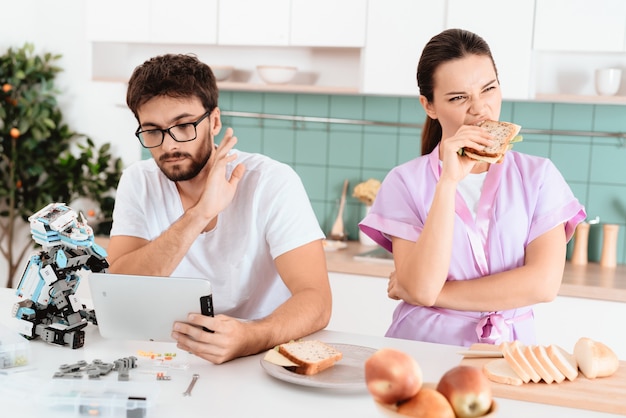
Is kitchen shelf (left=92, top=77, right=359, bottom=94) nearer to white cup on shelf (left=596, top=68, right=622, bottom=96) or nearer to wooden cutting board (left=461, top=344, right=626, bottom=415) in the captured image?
white cup on shelf (left=596, top=68, right=622, bottom=96)

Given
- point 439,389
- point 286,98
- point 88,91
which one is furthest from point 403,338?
point 88,91

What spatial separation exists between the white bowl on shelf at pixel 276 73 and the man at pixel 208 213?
1521 millimetres

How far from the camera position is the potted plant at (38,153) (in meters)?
4.03

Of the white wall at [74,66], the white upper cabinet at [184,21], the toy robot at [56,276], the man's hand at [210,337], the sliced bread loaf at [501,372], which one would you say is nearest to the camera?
the sliced bread loaf at [501,372]

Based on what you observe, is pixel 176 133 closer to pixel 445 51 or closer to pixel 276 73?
pixel 445 51

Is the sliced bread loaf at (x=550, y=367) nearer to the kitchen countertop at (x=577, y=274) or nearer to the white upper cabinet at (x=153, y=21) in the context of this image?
the kitchen countertop at (x=577, y=274)

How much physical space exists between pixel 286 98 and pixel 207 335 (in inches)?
101

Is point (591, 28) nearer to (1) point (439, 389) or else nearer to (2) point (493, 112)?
(2) point (493, 112)

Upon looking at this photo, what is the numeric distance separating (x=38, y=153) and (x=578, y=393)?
135 inches

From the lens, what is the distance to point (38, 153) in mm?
4168

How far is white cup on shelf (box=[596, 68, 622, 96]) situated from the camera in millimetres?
3275

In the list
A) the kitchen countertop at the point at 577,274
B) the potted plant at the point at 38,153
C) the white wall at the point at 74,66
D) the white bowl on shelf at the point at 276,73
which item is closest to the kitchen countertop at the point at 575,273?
the kitchen countertop at the point at 577,274

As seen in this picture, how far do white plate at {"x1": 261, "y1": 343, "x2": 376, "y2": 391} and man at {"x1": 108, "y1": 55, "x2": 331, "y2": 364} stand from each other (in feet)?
0.92

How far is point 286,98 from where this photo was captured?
400 cm
